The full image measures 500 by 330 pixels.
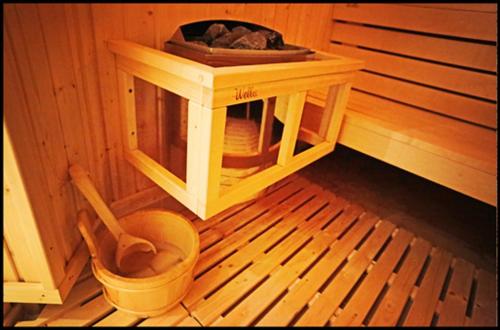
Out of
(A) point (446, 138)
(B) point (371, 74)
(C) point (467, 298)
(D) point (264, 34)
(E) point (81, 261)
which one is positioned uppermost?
(D) point (264, 34)

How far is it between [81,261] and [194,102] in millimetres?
835

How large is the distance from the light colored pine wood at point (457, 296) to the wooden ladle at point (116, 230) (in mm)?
1323

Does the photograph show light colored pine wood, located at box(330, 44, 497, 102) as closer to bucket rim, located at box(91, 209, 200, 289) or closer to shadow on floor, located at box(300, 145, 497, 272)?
shadow on floor, located at box(300, 145, 497, 272)

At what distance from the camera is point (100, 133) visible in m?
1.25

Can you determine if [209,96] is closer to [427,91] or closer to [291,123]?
[291,123]

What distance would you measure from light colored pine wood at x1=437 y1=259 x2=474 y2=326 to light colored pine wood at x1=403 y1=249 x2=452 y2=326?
4 cm

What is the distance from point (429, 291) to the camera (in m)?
1.43

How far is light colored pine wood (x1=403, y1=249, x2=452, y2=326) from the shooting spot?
130 centimetres

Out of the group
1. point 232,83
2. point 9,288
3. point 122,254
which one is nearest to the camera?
point 232,83

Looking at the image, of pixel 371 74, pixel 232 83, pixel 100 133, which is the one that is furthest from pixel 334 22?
pixel 100 133

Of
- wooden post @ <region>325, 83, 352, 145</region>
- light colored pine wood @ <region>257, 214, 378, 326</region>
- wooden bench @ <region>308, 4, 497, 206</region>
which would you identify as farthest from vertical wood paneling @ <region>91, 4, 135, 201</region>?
wooden bench @ <region>308, 4, 497, 206</region>

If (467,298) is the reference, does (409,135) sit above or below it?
above

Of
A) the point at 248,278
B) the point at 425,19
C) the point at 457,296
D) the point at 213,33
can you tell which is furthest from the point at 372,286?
the point at 425,19

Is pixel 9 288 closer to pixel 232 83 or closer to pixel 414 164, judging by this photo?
pixel 232 83
